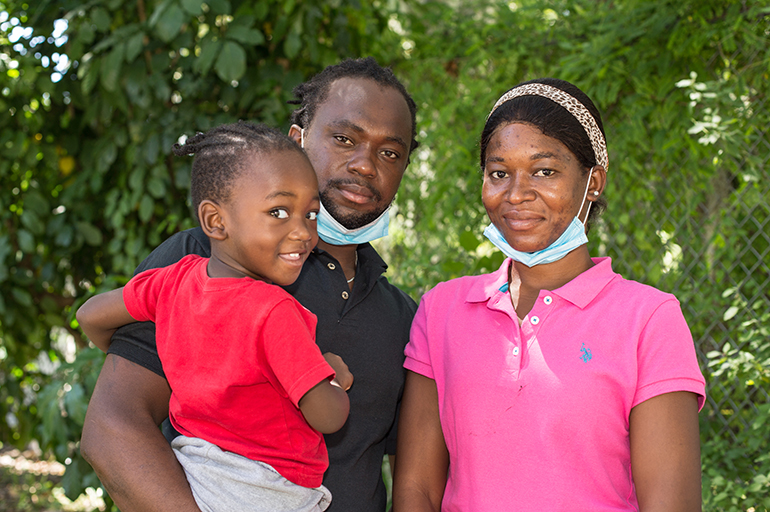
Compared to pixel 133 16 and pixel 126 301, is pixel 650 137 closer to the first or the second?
pixel 126 301

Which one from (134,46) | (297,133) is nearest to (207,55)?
(134,46)

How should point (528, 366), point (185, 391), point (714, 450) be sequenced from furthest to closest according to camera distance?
point (714, 450), point (528, 366), point (185, 391)

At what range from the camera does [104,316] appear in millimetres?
1650

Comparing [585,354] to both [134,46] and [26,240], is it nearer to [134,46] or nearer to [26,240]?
[134,46]

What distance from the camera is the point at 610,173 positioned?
322 cm

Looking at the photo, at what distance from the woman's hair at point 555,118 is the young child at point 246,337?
0.57 m

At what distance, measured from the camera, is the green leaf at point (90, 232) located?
3.81 metres

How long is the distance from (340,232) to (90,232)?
2403 mm

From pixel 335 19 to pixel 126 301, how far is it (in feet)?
8.96

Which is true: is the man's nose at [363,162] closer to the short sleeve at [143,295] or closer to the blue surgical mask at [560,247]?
the blue surgical mask at [560,247]

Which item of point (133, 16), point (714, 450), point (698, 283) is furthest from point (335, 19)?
point (714, 450)

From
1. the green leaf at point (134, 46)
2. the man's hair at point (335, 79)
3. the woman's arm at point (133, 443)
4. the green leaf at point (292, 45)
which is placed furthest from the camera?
the green leaf at point (292, 45)

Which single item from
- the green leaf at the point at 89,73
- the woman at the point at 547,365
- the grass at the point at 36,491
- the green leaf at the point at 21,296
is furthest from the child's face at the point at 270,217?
the grass at the point at 36,491

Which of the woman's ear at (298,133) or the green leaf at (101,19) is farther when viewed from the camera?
the green leaf at (101,19)
